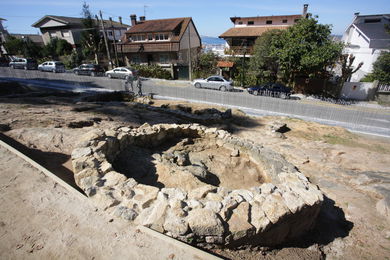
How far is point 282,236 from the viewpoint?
4480 mm

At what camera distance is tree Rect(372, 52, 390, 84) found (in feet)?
64.4

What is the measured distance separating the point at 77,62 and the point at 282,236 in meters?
41.9

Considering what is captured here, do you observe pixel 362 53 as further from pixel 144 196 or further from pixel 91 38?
pixel 91 38

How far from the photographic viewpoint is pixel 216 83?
2228cm

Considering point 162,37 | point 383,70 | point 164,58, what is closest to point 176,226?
point 383,70

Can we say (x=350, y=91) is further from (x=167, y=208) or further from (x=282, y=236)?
(x=167, y=208)

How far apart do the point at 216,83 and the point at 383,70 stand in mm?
16371

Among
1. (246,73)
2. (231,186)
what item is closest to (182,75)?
(246,73)

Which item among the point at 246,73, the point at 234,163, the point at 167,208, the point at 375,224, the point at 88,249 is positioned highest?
the point at 246,73

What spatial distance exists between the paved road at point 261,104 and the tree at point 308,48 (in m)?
3.83

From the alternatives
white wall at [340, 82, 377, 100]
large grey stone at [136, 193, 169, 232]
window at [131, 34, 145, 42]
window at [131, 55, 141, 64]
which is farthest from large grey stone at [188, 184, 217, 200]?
window at [131, 55, 141, 64]

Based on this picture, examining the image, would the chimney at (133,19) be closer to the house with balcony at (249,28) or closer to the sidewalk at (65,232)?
the house with balcony at (249,28)

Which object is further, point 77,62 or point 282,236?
point 77,62

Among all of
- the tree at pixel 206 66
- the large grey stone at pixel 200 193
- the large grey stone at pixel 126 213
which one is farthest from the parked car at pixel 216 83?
the large grey stone at pixel 126 213
